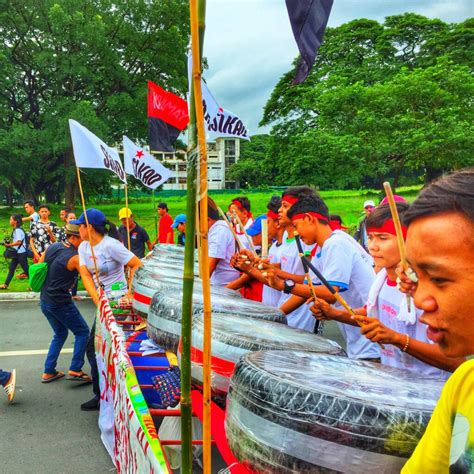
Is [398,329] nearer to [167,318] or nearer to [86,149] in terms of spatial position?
[167,318]

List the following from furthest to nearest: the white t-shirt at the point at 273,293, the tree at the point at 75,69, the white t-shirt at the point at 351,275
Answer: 1. the tree at the point at 75,69
2. the white t-shirt at the point at 273,293
3. the white t-shirt at the point at 351,275

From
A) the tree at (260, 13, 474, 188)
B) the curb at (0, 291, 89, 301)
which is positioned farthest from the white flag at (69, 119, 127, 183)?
the tree at (260, 13, 474, 188)

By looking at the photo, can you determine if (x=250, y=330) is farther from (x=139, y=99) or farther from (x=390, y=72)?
(x=390, y=72)

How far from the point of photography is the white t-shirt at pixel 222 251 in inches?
200

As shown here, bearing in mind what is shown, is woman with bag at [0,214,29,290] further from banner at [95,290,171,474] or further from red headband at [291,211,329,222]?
red headband at [291,211,329,222]

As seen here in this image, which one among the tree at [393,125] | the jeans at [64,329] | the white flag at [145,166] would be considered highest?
the tree at [393,125]

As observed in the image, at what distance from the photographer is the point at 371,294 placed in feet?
8.68

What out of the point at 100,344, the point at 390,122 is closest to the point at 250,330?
the point at 100,344

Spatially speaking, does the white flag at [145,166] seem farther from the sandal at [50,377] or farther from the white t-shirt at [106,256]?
the sandal at [50,377]

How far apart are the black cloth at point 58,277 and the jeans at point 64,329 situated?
81mm

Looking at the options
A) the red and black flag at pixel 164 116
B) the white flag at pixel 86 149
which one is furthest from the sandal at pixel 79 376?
the red and black flag at pixel 164 116

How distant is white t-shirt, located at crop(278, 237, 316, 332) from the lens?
13.4 ft

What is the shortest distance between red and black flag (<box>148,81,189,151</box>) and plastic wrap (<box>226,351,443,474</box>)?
5.07 meters

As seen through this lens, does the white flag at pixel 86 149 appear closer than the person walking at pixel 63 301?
Yes
